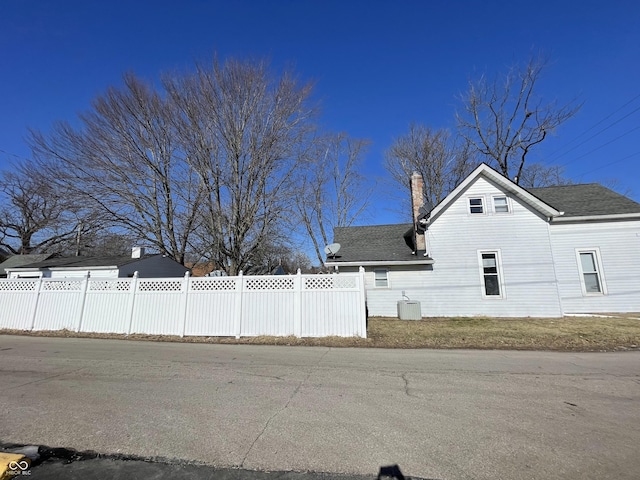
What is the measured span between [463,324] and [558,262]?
6.71 metres

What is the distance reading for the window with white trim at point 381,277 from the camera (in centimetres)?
1568

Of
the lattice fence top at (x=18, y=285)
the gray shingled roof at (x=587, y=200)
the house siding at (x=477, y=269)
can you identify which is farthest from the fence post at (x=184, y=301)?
the gray shingled roof at (x=587, y=200)

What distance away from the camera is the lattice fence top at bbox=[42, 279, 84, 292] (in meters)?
11.9

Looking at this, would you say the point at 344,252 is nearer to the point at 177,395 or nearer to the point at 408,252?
the point at 408,252

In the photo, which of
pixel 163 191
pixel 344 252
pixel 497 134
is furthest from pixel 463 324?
pixel 497 134

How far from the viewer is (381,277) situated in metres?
15.8

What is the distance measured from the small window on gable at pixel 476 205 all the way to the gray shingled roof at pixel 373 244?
336 cm

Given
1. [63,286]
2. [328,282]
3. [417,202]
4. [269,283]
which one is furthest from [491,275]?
[63,286]

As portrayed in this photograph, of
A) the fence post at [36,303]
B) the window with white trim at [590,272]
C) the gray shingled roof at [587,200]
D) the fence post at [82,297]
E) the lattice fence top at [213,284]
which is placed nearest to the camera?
the lattice fence top at [213,284]

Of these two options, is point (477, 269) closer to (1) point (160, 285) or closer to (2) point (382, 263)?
(2) point (382, 263)

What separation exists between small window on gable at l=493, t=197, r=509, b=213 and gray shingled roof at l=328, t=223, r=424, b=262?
14.0 ft

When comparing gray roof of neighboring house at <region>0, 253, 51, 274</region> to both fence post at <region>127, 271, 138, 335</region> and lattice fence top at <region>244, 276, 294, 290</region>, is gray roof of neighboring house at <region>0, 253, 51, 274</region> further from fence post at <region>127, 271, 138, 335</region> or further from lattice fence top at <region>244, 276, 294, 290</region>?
lattice fence top at <region>244, 276, 294, 290</region>

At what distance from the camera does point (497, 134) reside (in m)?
26.4

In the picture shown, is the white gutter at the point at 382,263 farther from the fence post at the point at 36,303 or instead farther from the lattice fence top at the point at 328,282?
the fence post at the point at 36,303
